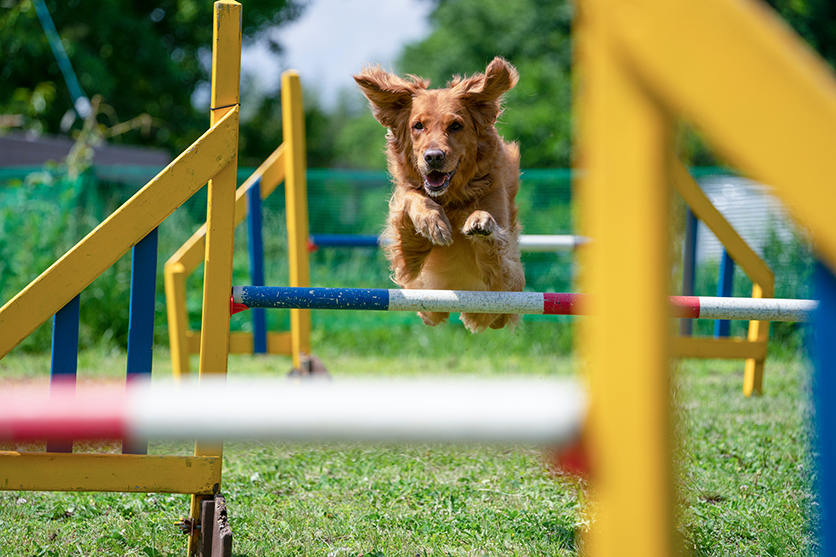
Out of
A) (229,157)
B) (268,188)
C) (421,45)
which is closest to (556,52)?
(421,45)

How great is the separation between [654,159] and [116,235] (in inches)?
70.0

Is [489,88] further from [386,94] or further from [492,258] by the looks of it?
[492,258]

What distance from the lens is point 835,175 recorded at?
0.70 meters

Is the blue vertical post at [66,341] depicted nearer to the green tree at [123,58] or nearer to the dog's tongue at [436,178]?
the dog's tongue at [436,178]

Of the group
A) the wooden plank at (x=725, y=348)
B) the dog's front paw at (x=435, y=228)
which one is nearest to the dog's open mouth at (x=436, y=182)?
the dog's front paw at (x=435, y=228)

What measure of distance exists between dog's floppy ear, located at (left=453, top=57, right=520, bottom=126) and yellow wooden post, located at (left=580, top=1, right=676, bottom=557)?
2.67m

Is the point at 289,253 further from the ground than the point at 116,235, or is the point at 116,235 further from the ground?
the point at 289,253

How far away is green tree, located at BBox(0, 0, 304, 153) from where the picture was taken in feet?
41.5

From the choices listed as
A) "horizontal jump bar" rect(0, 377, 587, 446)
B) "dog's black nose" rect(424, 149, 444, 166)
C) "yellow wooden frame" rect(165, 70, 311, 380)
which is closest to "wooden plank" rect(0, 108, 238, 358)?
"dog's black nose" rect(424, 149, 444, 166)

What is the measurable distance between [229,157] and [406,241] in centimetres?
137

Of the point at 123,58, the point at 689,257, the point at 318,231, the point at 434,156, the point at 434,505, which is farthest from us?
the point at 123,58

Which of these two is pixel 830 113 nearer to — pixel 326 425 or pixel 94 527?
pixel 326 425

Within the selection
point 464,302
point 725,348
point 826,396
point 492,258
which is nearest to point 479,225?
point 492,258

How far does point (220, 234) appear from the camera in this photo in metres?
2.14
